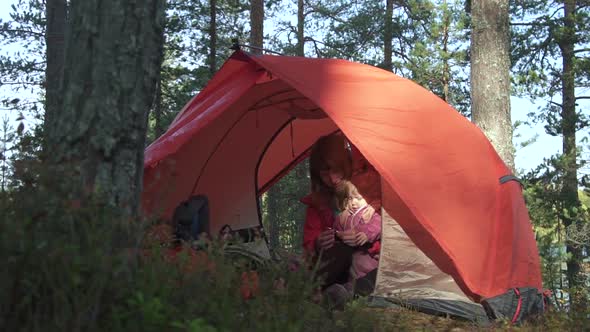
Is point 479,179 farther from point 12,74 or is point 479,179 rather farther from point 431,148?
point 12,74

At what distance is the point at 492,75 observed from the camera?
7.88 meters

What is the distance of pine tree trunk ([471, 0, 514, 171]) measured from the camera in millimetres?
7699

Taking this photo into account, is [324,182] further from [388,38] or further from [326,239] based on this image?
[388,38]

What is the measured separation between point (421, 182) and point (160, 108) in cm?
1554

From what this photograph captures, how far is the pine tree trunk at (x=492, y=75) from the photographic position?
303 inches

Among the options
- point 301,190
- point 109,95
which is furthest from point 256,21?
point 109,95

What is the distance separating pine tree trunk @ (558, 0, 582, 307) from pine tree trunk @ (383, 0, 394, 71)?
13.5 feet

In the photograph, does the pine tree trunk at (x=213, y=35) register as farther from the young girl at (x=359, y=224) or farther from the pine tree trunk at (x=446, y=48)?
the young girl at (x=359, y=224)

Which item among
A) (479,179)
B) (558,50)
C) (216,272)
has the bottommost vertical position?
(216,272)

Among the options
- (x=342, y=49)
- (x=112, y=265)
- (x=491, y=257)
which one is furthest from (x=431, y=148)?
(x=342, y=49)

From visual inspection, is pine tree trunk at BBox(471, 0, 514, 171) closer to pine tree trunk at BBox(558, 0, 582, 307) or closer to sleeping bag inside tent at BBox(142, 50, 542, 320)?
sleeping bag inside tent at BBox(142, 50, 542, 320)

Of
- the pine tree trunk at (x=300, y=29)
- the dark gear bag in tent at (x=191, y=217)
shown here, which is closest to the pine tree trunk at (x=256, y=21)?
the pine tree trunk at (x=300, y=29)

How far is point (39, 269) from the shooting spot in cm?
220

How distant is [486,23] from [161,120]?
1258 centimetres
